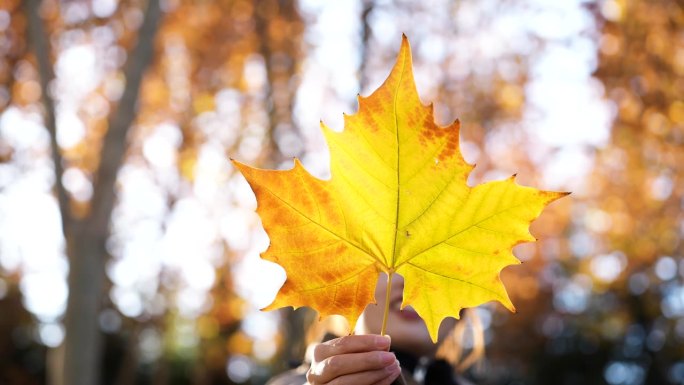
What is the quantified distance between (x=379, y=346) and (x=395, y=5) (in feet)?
21.9

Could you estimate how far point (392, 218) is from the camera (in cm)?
98

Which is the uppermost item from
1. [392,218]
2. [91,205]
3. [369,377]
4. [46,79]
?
[46,79]

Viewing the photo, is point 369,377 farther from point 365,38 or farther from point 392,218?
point 365,38

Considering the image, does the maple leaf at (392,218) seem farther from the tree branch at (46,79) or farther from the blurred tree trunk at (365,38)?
the blurred tree trunk at (365,38)

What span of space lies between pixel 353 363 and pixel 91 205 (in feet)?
11.7

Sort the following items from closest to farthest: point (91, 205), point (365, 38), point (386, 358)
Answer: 1. point (386, 358)
2. point (91, 205)
3. point (365, 38)

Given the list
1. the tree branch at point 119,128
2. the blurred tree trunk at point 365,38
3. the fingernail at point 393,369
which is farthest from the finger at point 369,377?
the blurred tree trunk at point 365,38

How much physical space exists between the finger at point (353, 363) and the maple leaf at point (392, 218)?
0.06 m

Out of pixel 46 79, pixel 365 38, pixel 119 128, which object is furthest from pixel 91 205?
pixel 365 38

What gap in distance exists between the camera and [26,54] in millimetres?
7625

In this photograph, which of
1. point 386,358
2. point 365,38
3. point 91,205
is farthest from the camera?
point 365,38

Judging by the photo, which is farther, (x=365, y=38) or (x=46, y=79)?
(x=365, y=38)

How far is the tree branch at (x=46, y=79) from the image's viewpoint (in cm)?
415

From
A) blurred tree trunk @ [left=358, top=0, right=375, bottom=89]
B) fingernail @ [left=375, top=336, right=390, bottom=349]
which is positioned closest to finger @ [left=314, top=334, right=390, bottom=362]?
fingernail @ [left=375, top=336, right=390, bottom=349]
